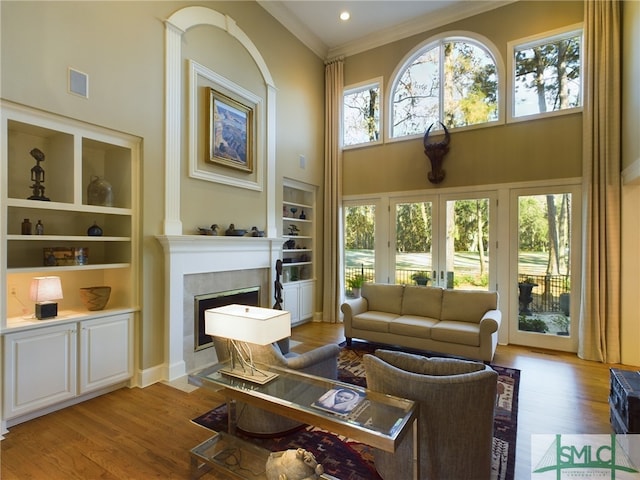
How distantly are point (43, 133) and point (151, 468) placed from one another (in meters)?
3.08

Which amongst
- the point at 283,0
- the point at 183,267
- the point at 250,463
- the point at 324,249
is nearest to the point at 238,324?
the point at 250,463

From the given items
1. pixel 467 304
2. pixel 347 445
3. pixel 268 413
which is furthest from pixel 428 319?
pixel 268 413

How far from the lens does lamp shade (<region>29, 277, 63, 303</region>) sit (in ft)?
9.36

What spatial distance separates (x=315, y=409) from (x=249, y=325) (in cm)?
65

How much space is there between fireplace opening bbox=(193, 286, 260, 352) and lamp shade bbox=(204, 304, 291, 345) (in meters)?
1.87

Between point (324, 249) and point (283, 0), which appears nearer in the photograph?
point (283, 0)

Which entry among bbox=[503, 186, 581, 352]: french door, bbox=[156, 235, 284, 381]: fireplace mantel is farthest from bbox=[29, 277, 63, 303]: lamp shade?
bbox=[503, 186, 581, 352]: french door

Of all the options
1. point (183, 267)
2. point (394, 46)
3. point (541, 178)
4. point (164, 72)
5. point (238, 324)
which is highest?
point (394, 46)

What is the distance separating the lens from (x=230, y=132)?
15.1ft

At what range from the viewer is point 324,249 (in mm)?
6551

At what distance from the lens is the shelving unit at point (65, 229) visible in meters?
2.71

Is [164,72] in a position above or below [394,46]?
below

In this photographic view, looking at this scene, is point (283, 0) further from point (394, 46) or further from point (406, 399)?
point (406, 399)

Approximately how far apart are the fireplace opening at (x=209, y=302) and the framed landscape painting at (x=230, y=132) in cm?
176
